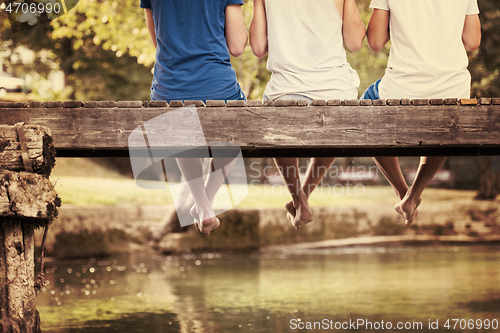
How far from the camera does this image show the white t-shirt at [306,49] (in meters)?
3.24

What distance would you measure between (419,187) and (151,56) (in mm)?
7196

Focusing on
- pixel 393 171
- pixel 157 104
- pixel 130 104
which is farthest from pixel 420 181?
pixel 130 104

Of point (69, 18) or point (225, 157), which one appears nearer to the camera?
point (225, 157)

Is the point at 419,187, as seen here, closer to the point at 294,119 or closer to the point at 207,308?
the point at 294,119

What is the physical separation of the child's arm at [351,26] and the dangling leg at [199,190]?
1252mm

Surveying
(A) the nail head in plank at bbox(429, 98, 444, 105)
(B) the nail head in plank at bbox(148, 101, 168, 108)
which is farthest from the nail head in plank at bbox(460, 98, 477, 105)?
(B) the nail head in plank at bbox(148, 101, 168, 108)

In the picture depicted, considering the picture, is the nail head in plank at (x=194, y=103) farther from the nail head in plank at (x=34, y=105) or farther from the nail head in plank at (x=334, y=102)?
the nail head in plank at (x=34, y=105)

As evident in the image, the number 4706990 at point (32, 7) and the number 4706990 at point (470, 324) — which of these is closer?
the number 4706990 at point (470, 324)

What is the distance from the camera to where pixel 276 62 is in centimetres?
328

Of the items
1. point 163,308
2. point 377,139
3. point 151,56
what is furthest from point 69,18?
point 377,139

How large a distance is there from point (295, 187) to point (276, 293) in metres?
3.25

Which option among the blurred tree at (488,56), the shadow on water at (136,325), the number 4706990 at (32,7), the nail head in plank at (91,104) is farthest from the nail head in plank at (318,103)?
the blurred tree at (488,56)

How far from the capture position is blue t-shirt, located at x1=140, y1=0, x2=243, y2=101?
3.11 m

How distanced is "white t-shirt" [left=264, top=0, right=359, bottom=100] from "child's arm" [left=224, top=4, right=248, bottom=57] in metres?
0.18
